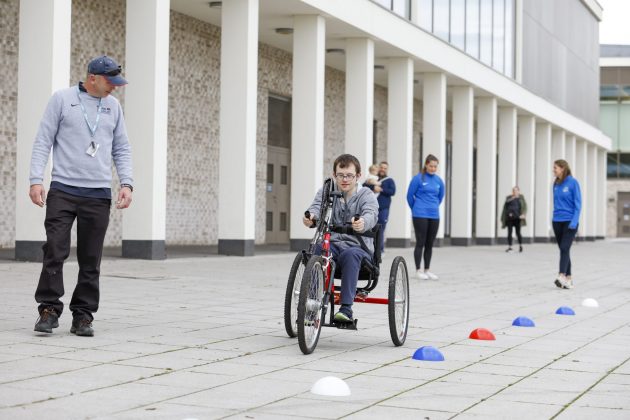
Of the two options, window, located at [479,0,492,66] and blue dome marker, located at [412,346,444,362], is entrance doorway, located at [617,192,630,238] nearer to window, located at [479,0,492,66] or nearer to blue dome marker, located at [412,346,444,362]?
window, located at [479,0,492,66]

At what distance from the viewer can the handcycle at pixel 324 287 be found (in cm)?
718

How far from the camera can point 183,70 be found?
24.6 meters

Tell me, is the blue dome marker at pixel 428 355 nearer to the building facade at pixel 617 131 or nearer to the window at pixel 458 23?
the window at pixel 458 23

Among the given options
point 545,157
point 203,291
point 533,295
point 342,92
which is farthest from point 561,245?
point 545,157

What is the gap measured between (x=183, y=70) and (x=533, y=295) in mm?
13056

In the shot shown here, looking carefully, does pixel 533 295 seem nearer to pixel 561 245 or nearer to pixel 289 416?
pixel 561 245

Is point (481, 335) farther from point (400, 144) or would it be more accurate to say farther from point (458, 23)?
point (458, 23)

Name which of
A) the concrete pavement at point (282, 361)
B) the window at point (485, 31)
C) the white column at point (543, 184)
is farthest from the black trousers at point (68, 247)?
the white column at point (543, 184)

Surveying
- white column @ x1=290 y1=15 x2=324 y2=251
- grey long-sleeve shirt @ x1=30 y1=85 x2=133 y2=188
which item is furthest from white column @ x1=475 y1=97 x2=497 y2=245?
grey long-sleeve shirt @ x1=30 y1=85 x2=133 y2=188

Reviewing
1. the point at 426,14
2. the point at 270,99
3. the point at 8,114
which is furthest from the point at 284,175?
the point at 8,114

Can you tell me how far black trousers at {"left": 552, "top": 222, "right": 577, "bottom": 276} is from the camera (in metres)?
15.3

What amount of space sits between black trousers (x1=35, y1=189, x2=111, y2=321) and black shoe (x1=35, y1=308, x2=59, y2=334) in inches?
1.6

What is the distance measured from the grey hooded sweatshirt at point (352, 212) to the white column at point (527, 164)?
1364 inches

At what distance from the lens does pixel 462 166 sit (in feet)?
113
